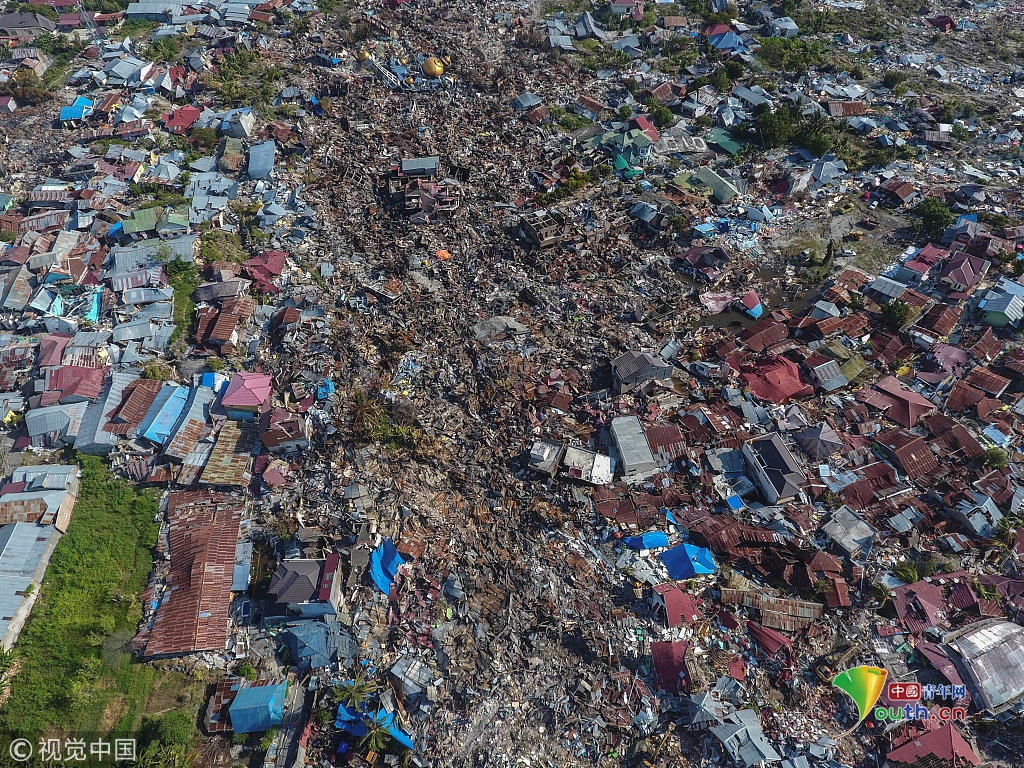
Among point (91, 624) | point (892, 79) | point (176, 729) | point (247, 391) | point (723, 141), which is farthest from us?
point (892, 79)

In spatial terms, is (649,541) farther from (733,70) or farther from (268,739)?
(733,70)

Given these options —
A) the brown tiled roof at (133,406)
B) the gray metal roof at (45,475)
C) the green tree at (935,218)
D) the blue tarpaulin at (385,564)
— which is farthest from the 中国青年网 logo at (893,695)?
the gray metal roof at (45,475)

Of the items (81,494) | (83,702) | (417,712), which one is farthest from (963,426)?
(81,494)

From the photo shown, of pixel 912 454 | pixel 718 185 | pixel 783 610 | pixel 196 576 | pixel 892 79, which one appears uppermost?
pixel 892 79

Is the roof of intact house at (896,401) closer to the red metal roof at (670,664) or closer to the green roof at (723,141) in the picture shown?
the red metal roof at (670,664)

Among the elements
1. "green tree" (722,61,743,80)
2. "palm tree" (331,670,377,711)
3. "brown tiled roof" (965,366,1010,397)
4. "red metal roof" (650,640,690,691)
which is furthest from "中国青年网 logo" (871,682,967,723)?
"green tree" (722,61,743,80)

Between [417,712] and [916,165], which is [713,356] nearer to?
[417,712]

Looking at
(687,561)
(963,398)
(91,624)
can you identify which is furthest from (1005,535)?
(91,624)
